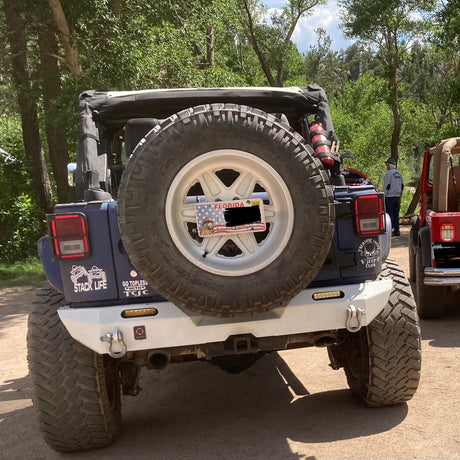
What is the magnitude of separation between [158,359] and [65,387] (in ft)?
1.83

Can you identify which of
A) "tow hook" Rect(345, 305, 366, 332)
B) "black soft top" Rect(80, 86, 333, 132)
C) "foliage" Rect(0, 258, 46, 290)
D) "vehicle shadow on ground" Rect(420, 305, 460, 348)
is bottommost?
"vehicle shadow on ground" Rect(420, 305, 460, 348)

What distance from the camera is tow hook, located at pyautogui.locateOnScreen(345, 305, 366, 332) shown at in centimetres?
340

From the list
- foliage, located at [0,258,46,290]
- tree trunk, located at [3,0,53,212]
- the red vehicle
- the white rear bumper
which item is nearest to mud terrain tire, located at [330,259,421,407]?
the white rear bumper

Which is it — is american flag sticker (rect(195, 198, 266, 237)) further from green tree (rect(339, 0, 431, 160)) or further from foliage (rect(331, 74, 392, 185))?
foliage (rect(331, 74, 392, 185))

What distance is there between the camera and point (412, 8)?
19.9 m

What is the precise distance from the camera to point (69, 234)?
3295mm

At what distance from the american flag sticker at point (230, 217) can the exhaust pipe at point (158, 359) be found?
77 centimetres

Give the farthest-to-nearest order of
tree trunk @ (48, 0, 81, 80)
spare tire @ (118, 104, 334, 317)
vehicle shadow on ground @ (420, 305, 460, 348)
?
tree trunk @ (48, 0, 81, 80)
vehicle shadow on ground @ (420, 305, 460, 348)
spare tire @ (118, 104, 334, 317)

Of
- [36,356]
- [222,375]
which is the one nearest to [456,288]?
[222,375]

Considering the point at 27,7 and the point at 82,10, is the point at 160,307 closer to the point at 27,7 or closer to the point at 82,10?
the point at 82,10

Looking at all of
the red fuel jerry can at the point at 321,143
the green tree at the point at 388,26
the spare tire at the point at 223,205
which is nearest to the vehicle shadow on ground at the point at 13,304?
the red fuel jerry can at the point at 321,143

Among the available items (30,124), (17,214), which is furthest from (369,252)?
Result: (30,124)

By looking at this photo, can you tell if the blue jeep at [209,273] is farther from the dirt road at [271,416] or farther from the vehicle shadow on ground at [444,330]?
the vehicle shadow on ground at [444,330]

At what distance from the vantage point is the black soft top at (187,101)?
172 inches
